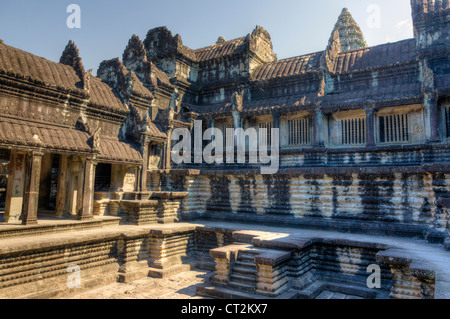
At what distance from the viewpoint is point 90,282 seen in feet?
25.9

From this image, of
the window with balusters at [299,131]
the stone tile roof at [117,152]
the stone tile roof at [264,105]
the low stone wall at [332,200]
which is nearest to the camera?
the low stone wall at [332,200]

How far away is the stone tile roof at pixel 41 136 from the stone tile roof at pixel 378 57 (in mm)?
13740

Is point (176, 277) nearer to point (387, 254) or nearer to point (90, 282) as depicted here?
point (90, 282)

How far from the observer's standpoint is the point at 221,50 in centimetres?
2136

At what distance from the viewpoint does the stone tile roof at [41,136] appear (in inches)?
333

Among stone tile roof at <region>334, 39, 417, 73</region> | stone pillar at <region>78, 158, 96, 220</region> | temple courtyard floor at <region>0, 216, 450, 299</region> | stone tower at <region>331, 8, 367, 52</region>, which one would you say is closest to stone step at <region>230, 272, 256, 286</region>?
temple courtyard floor at <region>0, 216, 450, 299</region>

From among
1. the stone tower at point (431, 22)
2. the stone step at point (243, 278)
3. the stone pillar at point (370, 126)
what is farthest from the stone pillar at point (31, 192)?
the stone tower at point (431, 22)

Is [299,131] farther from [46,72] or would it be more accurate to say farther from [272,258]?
[46,72]

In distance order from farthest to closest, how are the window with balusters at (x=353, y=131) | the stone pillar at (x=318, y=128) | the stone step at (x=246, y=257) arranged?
the window with balusters at (x=353, y=131), the stone pillar at (x=318, y=128), the stone step at (x=246, y=257)

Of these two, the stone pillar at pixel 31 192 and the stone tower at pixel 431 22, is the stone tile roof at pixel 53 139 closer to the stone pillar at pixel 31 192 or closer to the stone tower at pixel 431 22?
the stone pillar at pixel 31 192

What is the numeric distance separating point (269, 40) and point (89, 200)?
17.7 meters

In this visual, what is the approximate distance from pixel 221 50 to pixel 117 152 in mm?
12335

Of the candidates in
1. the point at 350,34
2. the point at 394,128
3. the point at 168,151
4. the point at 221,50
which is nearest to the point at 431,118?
the point at 394,128
